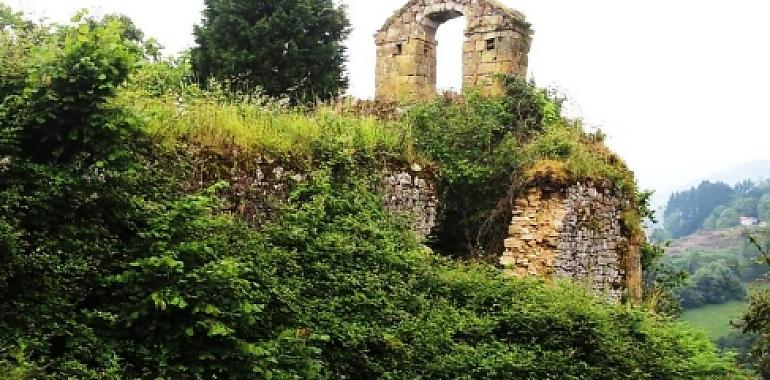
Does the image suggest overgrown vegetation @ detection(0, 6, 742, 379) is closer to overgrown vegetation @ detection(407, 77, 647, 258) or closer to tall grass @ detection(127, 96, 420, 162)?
tall grass @ detection(127, 96, 420, 162)

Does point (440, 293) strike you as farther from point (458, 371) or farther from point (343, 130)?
point (343, 130)

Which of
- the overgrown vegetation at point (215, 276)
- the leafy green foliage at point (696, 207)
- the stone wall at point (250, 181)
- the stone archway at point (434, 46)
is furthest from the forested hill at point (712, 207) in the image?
the stone wall at point (250, 181)

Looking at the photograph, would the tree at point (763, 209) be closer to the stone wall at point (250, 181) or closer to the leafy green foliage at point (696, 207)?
the leafy green foliage at point (696, 207)

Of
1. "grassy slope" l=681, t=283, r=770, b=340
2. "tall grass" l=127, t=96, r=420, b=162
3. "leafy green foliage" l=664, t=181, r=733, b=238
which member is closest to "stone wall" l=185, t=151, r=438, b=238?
"tall grass" l=127, t=96, r=420, b=162

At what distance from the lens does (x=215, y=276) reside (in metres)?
6.18

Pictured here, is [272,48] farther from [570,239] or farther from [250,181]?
[570,239]

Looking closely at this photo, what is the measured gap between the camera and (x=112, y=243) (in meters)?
6.45

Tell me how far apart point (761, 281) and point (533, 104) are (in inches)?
264

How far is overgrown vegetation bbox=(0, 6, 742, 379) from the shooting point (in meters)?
6.01

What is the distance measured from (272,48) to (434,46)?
126 inches

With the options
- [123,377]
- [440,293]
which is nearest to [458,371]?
[440,293]

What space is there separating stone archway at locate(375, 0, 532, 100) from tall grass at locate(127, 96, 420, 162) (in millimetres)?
3683

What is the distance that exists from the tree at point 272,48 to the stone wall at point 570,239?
5076 mm

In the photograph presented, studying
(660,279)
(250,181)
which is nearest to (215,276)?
(250,181)
